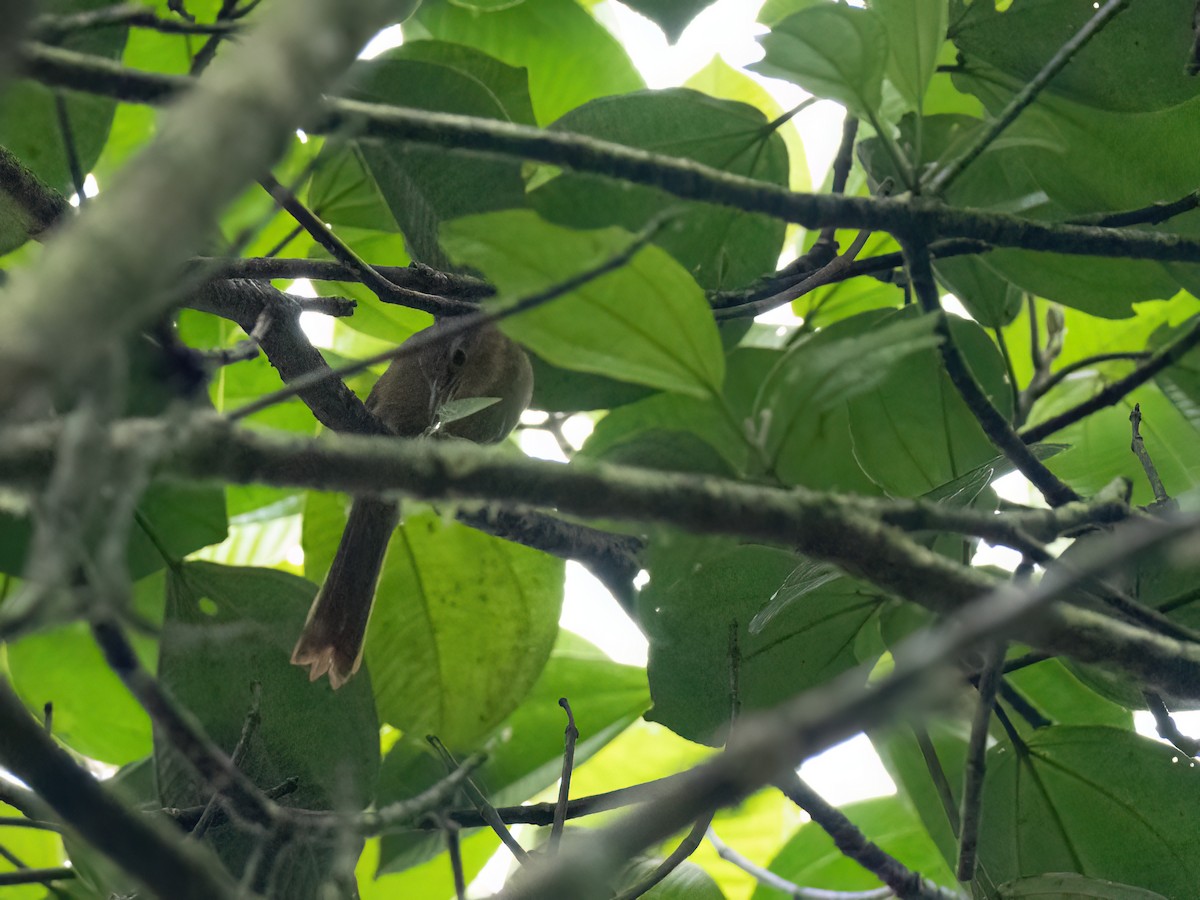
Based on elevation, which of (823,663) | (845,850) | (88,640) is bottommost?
(845,850)

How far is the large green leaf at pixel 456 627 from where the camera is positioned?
0.96m

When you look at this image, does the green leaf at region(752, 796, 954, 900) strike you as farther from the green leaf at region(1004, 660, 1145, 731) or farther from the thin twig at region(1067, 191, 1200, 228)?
the thin twig at region(1067, 191, 1200, 228)

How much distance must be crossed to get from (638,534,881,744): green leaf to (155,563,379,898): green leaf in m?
0.28

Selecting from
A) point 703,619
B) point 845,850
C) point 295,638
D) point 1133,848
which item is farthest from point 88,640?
point 1133,848

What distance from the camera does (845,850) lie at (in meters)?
0.70

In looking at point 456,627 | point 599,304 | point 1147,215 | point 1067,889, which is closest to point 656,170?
point 599,304

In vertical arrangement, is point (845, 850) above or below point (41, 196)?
below

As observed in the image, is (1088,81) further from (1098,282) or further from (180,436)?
(180,436)

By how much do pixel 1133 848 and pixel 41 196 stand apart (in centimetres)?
89

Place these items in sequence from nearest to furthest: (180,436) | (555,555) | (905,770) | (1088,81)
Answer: (180,436), (1088,81), (905,770), (555,555)

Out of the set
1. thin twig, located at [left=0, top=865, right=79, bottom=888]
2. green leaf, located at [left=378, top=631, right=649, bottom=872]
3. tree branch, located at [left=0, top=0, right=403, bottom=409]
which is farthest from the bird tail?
tree branch, located at [left=0, top=0, right=403, bottom=409]

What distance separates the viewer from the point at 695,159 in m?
0.76

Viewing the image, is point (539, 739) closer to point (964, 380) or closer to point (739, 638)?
point (739, 638)

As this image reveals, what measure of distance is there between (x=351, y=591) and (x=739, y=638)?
527 mm
